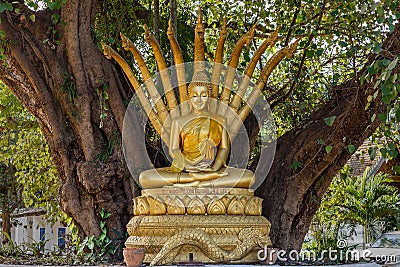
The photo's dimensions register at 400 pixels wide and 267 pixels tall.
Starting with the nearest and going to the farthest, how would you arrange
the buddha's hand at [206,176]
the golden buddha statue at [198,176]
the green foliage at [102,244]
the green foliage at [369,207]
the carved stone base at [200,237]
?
1. the carved stone base at [200,237]
2. the golden buddha statue at [198,176]
3. the buddha's hand at [206,176]
4. the green foliage at [102,244]
5. the green foliage at [369,207]

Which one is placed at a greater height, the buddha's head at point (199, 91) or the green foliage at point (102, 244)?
the buddha's head at point (199, 91)

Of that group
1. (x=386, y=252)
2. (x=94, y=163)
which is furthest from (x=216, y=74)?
(x=386, y=252)

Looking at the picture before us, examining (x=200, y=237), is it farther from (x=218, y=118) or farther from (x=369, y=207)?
(x=369, y=207)

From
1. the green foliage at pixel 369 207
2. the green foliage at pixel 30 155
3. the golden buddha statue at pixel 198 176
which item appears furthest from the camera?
the green foliage at pixel 369 207

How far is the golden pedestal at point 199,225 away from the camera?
5441 millimetres

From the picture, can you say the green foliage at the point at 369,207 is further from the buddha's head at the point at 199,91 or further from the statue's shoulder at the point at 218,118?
the buddha's head at the point at 199,91

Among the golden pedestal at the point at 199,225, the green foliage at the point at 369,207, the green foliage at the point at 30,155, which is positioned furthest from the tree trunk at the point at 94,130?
the green foliage at the point at 369,207

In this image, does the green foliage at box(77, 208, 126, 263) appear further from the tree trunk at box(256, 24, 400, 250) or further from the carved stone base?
the tree trunk at box(256, 24, 400, 250)

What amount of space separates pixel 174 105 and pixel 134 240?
1.65 meters

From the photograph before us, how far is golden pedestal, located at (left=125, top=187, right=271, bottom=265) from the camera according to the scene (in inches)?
214

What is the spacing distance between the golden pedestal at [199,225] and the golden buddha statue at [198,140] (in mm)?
333

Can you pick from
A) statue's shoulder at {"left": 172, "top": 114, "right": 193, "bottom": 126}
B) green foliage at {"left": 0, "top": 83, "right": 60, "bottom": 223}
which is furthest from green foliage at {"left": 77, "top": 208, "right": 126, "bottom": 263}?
green foliage at {"left": 0, "top": 83, "right": 60, "bottom": 223}

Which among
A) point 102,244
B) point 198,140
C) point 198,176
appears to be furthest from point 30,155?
point 198,176

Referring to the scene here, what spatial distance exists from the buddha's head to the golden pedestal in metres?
1.00
